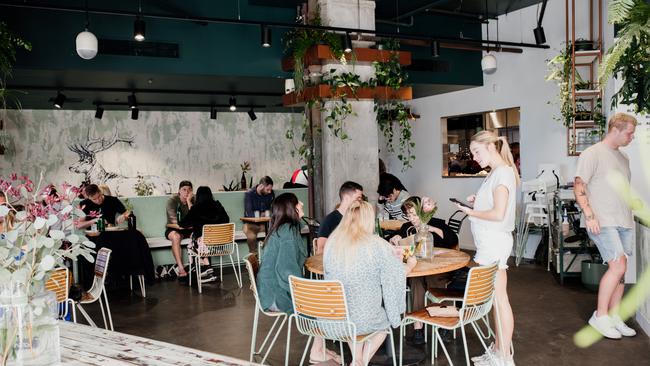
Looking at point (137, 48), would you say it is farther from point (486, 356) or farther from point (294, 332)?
point (486, 356)

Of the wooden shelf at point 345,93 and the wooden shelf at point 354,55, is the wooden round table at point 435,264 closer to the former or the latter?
the wooden shelf at point 345,93

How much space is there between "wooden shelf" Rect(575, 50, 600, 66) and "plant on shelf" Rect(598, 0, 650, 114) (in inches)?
131

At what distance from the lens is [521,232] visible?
8.32 metres

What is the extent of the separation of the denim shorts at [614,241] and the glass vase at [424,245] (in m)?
1.52

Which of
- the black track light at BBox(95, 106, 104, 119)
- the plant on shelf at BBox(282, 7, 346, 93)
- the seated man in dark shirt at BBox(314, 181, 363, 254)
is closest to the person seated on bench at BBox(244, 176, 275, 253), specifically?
the plant on shelf at BBox(282, 7, 346, 93)

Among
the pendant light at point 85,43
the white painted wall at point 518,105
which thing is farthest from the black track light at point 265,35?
the white painted wall at point 518,105

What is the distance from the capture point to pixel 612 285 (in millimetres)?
4539

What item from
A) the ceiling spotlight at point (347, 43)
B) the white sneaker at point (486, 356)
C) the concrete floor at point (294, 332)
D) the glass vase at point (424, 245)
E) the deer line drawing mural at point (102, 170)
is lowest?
the concrete floor at point (294, 332)

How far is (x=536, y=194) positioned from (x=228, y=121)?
7.61m

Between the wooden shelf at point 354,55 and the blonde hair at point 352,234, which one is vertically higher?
the wooden shelf at point 354,55

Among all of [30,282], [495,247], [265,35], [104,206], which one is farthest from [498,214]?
[104,206]

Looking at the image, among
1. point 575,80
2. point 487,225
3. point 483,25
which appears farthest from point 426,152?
point 487,225

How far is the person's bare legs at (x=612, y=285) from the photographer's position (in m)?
4.51

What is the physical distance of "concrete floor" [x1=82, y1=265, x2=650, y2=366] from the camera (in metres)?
4.21
